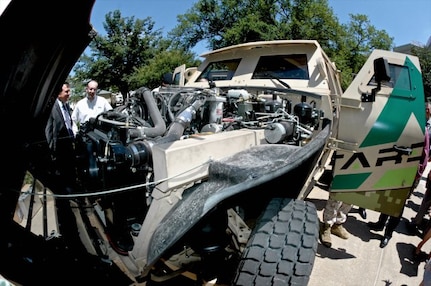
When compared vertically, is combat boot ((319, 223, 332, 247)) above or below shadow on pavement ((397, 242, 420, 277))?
above

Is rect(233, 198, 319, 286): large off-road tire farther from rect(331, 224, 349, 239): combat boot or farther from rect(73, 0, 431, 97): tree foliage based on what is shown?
rect(73, 0, 431, 97): tree foliage

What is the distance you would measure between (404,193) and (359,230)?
1.21m

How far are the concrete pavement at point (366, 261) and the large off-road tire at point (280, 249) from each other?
1607mm

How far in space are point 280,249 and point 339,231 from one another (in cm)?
280

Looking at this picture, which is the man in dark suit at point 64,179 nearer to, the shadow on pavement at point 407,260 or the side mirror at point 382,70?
the side mirror at point 382,70

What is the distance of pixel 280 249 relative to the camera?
161cm

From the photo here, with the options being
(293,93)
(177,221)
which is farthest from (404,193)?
(177,221)

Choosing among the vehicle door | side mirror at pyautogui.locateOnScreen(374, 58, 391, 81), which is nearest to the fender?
side mirror at pyautogui.locateOnScreen(374, 58, 391, 81)

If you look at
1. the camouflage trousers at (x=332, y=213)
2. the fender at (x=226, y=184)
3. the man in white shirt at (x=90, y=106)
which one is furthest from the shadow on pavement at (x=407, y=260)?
the man in white shirt at (x=90, y=106)

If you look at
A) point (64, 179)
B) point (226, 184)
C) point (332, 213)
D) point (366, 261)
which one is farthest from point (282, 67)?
point (64, 179)

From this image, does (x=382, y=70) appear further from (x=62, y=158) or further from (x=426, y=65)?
(x=426, y=65)

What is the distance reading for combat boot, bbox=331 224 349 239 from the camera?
4.01m

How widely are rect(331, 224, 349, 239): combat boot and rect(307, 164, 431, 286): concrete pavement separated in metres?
0.06

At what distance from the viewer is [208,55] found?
17.2ft
